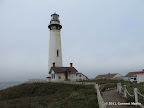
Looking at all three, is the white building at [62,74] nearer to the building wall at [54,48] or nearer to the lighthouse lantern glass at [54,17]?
the building wall at [54,48]

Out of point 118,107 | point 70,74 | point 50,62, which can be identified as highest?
point 50,62

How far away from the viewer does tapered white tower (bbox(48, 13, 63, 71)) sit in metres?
31.9

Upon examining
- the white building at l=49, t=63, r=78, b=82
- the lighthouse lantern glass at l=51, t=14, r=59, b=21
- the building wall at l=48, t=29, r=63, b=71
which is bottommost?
the white building at l=49, t=63, r=78, b=82

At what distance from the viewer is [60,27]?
112ft

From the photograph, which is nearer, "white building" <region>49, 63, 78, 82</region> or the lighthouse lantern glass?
"white building" <region>49, 63, 78, 82</region>

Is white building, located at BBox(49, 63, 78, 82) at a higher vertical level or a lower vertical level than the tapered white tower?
lower

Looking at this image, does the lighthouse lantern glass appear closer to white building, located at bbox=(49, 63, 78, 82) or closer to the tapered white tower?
the tapered white tower

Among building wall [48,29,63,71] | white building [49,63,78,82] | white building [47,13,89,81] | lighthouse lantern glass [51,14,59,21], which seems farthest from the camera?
lighthouse lantern glass [51,14,59,21]

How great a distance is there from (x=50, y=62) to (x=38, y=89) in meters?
9.70

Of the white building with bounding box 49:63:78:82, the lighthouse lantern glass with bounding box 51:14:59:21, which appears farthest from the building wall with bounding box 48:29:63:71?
the lighthouse lantern glass with bounding box 51:14:59:21

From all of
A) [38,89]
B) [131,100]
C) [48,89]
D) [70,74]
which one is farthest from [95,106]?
[70,74]

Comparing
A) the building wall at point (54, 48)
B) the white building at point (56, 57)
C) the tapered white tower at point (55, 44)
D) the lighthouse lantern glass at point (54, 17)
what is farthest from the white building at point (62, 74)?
the lighthouse lantern glass at point (54, 17)

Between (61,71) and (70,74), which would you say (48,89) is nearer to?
(61,71)

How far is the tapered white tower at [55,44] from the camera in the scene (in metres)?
31.9
